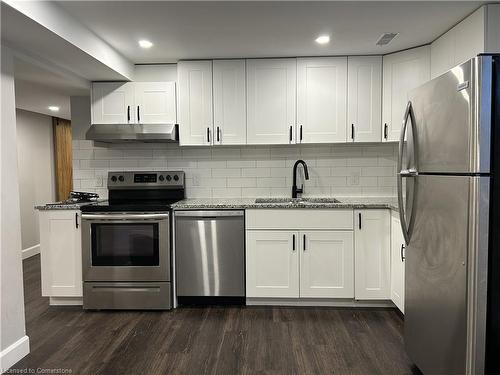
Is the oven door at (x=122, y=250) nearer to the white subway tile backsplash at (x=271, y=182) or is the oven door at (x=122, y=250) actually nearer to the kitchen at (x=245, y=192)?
the kitchen at (x=245, y=192)

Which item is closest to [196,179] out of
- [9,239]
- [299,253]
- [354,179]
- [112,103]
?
[112,103]

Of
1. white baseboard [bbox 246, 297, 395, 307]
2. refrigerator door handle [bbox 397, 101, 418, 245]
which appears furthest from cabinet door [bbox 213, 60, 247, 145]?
refrigerator door handle [bbox 397, 101, 418, 245]

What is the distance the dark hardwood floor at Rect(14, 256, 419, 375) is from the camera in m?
2.20

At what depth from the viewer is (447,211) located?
167cm

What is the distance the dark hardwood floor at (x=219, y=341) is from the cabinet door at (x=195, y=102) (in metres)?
1.65

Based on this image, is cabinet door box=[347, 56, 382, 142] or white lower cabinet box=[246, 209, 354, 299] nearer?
white lower cabinet box=[246, 209, 354, 299]

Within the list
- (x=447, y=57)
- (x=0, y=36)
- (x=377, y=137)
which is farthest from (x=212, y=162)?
(x=447, y=57)

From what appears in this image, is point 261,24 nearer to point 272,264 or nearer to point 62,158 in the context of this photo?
point 272,264

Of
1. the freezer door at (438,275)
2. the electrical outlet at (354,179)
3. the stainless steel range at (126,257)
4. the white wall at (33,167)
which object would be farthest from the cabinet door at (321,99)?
the white wall at (33,167)

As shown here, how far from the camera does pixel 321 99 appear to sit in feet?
10.8

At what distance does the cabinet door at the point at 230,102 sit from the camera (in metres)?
3.31

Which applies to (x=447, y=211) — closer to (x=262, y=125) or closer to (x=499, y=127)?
(x=499, y=127)

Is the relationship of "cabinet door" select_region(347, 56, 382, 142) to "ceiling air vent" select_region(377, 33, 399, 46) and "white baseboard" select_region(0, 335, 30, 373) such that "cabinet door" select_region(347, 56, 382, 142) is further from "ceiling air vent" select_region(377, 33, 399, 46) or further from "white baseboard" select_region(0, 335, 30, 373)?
"white baseboard" select_region(0, 335, 30, 373)

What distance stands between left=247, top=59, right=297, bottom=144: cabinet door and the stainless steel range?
1182 millimetres
